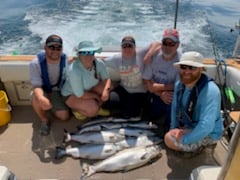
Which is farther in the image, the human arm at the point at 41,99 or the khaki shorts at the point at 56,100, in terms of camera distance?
the khaki shorts at the point at 56,100

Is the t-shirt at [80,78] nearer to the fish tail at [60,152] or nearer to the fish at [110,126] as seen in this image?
the fish at [110,126]

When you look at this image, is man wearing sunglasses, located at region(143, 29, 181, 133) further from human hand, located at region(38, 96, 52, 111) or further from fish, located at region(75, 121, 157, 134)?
human hand, located at region(38, 96, 52, 111)

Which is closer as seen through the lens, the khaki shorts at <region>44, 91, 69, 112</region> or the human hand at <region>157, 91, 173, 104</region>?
the human hand at <region>157, 91, 173, 104</region>

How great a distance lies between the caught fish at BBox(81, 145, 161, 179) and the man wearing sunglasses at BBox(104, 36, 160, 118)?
27.9 inches

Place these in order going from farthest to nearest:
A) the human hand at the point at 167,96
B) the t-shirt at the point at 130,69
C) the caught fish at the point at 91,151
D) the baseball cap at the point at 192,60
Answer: the t-shirt at the point at 130,69
the human hand at the point at 167,96
the caught fish at the point at 91,151
the baseball cap at the point at 192,60

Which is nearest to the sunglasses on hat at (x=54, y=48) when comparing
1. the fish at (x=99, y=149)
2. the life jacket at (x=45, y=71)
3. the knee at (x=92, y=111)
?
the life jacket at (x=45, y=71)

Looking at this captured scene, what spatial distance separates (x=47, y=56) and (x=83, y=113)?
811 mm

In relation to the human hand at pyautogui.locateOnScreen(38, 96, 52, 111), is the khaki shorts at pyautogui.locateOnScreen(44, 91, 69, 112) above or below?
below

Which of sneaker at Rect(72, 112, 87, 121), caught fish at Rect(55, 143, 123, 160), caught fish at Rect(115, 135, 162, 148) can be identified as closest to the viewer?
caught fish at Rect(55, 143, 123, 160)

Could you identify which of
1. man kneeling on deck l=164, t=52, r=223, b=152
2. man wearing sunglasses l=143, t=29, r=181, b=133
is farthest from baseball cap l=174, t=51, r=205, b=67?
man wearing sunglasses l=143, t=29, r=181, b=133

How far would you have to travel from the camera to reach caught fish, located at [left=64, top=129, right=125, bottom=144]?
296cm

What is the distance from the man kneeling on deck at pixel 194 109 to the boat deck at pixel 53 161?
0.17m

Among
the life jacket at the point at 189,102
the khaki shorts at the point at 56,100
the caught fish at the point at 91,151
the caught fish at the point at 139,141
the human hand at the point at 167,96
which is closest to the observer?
the life jacket at the point at 189,102

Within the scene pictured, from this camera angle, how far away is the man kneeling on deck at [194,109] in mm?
2340
